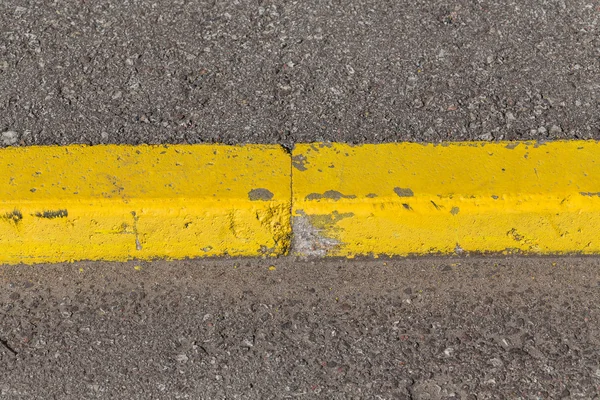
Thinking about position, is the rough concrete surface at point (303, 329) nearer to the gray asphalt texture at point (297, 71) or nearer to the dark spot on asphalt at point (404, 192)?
the dark spot on asphalt at point (404, 192)

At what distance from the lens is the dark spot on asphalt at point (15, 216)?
2369 millimetres

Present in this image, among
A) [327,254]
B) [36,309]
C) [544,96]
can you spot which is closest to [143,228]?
[36,309]

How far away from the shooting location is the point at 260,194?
2.39 metres

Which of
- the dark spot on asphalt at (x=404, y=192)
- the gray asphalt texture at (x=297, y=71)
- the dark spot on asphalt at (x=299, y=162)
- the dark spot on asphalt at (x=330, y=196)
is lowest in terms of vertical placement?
the dark spot on asphalt at (x=330, y=196)

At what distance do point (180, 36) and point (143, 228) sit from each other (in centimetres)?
106

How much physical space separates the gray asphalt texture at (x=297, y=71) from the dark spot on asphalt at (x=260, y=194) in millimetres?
309

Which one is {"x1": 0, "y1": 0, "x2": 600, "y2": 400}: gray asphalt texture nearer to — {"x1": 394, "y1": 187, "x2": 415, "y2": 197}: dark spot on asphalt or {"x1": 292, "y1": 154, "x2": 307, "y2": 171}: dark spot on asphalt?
{"x1": 292, "y1": 154, "x2": 307, "y2": 171}: dark spot on asphalt

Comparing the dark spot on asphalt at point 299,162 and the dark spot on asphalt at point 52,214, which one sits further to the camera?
the dark spot on asphalt at point 299,162

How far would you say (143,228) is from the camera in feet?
7.96

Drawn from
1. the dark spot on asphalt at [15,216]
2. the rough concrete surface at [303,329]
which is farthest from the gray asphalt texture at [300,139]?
the dark spot on asphalt at [15,216]

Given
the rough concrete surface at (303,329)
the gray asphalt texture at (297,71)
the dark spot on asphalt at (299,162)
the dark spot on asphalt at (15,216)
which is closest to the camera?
the rough concrete surface at (303,329)

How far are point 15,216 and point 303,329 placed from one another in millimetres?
1105

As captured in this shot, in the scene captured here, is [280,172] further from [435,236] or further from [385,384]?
[385,384]

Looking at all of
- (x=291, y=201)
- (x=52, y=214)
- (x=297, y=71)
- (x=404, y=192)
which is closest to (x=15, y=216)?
(x=52, y=214)
